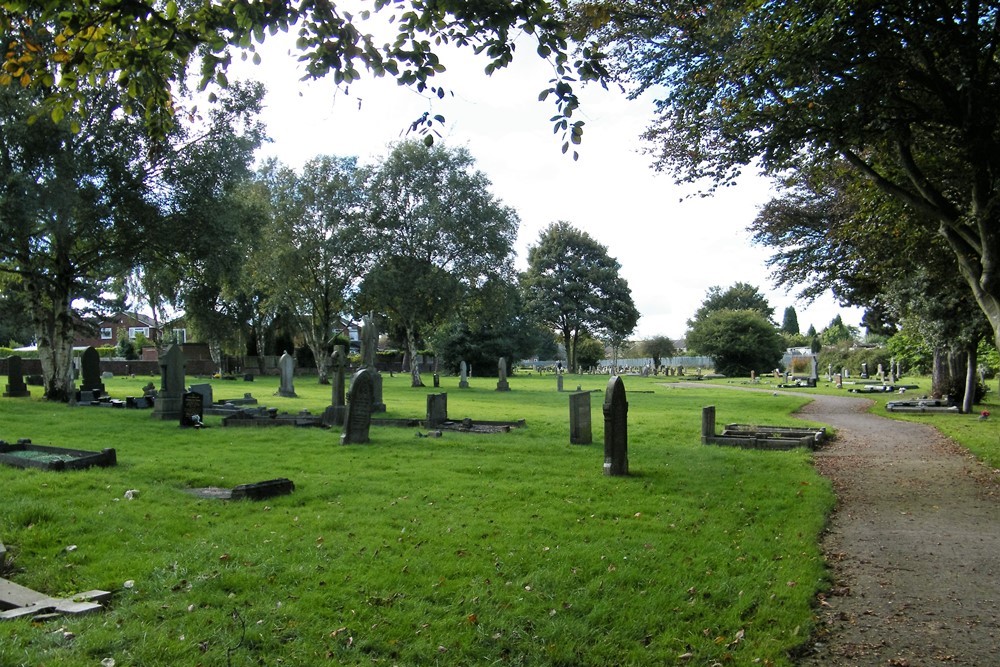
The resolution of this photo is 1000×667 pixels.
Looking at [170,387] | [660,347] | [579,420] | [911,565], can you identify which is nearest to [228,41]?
[911,565]

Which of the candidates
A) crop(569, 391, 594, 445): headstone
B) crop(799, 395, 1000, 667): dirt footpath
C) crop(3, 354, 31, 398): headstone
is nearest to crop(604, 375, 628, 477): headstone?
crop(799, 395, 1000, 667): dirt footpath

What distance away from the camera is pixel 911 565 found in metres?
6.92

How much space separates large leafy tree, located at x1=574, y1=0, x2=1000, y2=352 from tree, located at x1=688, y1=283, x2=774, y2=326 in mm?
90626

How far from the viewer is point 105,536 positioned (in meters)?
6.79

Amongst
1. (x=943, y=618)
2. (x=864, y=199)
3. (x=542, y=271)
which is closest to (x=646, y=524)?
(x=943, y=618)

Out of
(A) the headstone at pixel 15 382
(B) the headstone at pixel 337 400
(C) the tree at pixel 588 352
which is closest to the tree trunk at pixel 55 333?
(A) the headstone at pixel 15 382

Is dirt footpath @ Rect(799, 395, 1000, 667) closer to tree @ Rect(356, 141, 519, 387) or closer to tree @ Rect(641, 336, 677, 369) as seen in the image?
tree @ Rect(356, 141, 519, 387)

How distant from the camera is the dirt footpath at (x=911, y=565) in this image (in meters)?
4.93

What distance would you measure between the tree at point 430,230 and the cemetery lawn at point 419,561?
30.4m

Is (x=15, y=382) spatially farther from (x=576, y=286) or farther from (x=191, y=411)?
(x=576, y=286)

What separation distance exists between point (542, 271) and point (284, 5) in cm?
6993

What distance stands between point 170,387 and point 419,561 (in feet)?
54.1

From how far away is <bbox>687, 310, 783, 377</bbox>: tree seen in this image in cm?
6825

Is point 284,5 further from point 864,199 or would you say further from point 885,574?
point 864,199
